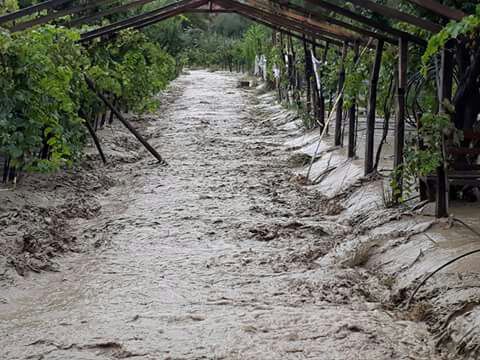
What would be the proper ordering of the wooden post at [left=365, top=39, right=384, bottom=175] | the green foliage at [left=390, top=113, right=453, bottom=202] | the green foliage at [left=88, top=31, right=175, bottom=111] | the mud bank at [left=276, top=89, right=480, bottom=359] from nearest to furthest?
the mud bank at [left=276, top=89, right=480, bottom=359]
the green foliage at [left=390, top=113, right=453, bottom=202]
the wooden post at [left=365, top=39, right=384, bottom=175]
the green foliage at [left=88, top=31, right=175, bottom=111]

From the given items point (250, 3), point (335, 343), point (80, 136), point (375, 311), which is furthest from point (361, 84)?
point (335, 343)

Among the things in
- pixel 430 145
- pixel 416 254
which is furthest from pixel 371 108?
pixel 416 254

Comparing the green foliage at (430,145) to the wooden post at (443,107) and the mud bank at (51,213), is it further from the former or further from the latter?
the mud bank at (51,213)

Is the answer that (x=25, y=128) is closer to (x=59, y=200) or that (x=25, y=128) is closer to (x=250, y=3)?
(x=59, y=200)

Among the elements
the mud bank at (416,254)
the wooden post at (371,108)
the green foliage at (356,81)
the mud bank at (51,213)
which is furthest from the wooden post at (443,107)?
the mud bank at (51,213)

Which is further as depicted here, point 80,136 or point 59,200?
point 80,136

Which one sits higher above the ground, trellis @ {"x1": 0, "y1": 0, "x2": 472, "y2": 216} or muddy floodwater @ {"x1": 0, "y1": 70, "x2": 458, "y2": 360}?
trellis @ {"x1": 0, "y1": 0, "x2": 472, "y2": 216}

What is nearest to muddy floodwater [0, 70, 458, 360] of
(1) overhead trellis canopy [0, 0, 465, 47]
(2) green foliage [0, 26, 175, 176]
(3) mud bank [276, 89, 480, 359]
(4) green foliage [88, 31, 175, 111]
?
(3) mud bank [276, 89, 480, 359]

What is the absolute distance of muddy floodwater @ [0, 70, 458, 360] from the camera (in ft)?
15.3

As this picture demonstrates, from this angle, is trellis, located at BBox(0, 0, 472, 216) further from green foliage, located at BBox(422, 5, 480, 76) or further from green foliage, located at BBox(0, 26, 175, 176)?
green foliage, located at BBox(422, 5, 480, 76)

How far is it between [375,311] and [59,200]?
4.84 meters

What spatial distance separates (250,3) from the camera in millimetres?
11562

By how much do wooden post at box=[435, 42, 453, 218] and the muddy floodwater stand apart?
1058 millimetres

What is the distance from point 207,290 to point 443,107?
111 inches
